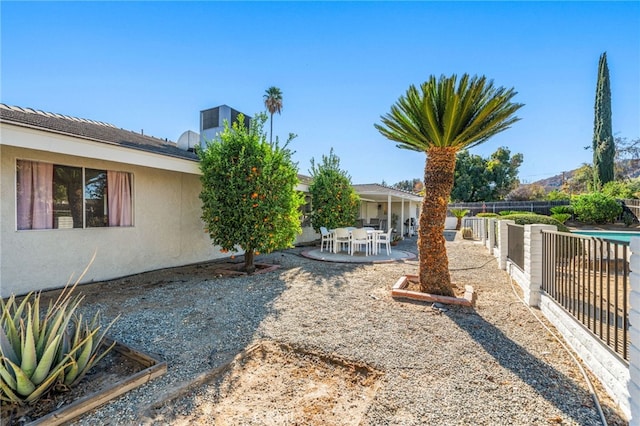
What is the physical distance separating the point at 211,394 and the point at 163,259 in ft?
22.3

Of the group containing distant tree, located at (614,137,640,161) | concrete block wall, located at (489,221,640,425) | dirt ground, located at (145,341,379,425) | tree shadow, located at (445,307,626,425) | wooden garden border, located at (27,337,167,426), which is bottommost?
dirt ground, located at (145,341,379,425)

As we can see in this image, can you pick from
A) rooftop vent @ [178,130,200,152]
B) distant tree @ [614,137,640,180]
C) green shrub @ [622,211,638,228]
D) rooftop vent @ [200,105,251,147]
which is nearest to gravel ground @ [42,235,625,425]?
rooftop vent @ [178,130,200,152]

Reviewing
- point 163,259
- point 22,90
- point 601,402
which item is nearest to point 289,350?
point 601,402

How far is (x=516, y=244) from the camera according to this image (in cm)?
783

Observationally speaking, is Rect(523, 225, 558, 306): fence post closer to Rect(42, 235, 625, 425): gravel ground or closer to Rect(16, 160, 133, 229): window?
Rect(42, 235, 625, 425): gravel ground

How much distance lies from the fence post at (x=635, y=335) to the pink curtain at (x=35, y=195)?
9.38m

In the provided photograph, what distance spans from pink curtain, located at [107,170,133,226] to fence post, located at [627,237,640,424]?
937 centimetres

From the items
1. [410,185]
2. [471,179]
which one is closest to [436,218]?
[471,179]

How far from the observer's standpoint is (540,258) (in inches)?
220

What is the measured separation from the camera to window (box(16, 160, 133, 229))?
6012 millimetres

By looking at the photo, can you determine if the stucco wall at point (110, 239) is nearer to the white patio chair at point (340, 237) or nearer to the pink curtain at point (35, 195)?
the pink curtain at point (35, 195)

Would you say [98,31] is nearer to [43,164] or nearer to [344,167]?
[43,164]

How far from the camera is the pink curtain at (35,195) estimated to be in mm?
5934

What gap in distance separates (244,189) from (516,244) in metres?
7.41
